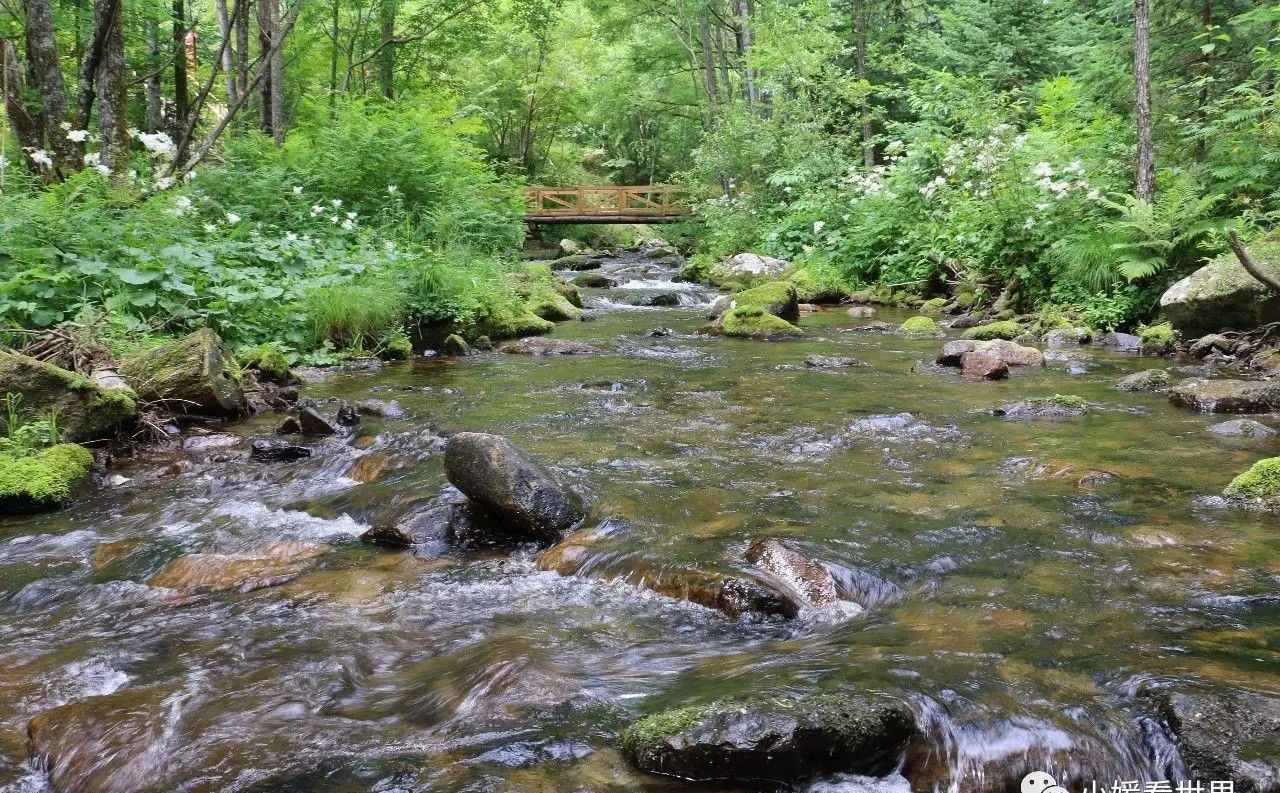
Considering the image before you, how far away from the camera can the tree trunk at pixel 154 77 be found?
15728mm

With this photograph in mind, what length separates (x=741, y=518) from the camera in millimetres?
4703

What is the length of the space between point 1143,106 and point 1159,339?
10.6 feet

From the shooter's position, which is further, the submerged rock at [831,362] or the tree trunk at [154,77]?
the tree trunk at [154,77]

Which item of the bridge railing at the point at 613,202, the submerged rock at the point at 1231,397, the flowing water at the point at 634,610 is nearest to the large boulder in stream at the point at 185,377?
the flowing water at the point at 634,610

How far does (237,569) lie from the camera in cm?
420

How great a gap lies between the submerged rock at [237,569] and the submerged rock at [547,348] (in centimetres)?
642

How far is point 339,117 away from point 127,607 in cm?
1230

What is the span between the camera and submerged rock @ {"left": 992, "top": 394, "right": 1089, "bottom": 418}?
691 centimetres

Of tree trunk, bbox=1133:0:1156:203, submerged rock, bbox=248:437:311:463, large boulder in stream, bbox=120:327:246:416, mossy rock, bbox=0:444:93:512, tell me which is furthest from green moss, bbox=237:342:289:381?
tree trunk, bbox=1133:0:1156:203

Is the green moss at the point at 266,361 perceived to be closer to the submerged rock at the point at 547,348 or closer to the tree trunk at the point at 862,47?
the submerged rock at the point at 547,348

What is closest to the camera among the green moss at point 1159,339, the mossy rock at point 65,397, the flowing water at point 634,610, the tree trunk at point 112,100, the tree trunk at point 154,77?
the flowing water at point 634,610

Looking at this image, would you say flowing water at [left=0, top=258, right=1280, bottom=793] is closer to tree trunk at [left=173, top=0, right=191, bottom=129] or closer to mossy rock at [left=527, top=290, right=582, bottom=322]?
mossy rock at [left=527, top=290, right=582, bottom=322]

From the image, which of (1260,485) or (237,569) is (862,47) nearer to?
(1260,485)

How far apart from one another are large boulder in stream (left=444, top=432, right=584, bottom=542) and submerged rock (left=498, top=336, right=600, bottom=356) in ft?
19.6
